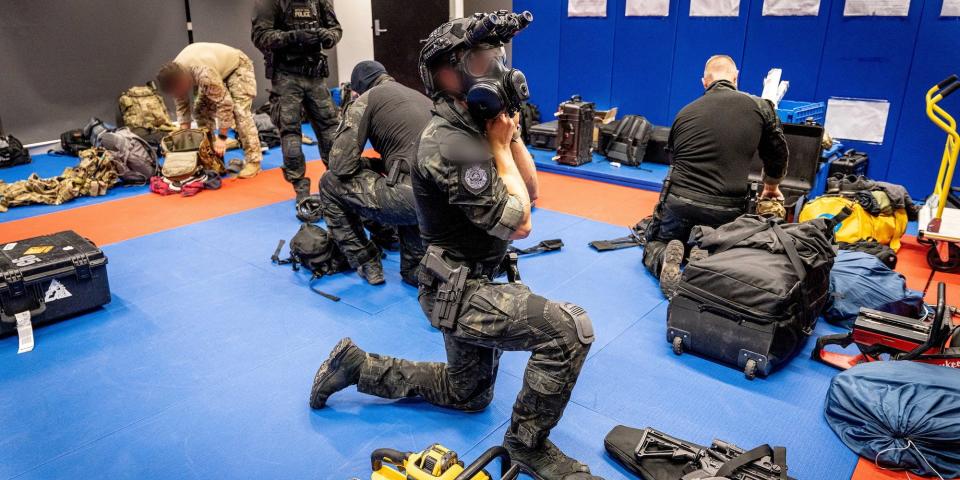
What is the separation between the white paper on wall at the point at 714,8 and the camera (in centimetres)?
737

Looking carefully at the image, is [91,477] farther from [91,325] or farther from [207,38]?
[207,38]

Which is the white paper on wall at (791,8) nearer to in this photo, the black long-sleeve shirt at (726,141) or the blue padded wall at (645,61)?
the blue padded wall at (645,61)

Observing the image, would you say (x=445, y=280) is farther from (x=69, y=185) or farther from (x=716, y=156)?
(x=69, y=185)

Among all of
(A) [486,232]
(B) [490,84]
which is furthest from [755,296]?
(B) [490,84]

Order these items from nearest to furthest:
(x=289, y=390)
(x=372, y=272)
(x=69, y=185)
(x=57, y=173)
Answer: (x=289, y=390), (x=372, y=272), (x=69, y=185), (x=57, y=173)

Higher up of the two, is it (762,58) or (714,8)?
(714,8)

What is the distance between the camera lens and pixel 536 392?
2.42 m

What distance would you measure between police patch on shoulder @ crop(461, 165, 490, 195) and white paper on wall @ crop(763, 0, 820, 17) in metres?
6.44

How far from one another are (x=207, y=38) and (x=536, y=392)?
33.2 feet

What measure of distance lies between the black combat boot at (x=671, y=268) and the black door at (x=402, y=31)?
7.35m

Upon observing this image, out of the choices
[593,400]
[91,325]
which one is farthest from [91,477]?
[593,400]

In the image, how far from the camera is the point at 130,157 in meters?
7.21

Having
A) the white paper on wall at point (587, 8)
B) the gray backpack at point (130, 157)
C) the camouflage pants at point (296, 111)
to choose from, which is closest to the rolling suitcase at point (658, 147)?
the white paper on wall at point (587, 8)

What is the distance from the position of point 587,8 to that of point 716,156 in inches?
200
